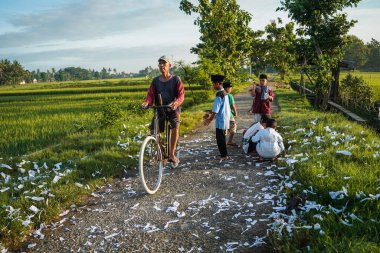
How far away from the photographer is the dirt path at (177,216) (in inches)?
163

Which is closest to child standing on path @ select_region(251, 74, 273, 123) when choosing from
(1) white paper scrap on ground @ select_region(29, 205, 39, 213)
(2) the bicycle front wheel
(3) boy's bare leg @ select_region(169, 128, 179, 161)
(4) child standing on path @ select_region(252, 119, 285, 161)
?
(4) child standing on path @ select_region(252, 119, 285, 161)

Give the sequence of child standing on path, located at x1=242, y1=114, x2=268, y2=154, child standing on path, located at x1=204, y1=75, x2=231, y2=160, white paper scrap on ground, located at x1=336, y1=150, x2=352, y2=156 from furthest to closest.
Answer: child standing on path, located at x1=242, y1=114, x2=268, y2=154
child standing on path, located at x1=204, y1=75, x2=231, y2=160
white paper scrap on ground, located at x1=336, y1=150, x2=352, y2=156

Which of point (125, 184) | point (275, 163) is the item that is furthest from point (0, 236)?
point (275, 163)

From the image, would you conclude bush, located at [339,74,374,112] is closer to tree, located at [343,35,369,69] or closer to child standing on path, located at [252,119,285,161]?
child standing on path, located at [252,119,285,161]

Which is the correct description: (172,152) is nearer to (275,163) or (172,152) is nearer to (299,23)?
(275,163)

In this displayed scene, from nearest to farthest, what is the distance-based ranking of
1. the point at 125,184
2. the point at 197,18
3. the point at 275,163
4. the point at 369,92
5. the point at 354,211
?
the point at 354,211
the point at 125,184
the point at 275,163
the point at 369,92
the point at 197,18

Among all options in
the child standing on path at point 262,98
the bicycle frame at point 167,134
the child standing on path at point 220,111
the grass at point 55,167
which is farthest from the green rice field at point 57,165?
the child standing on path at point 262,98

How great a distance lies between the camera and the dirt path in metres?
4.14

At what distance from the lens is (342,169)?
571cm

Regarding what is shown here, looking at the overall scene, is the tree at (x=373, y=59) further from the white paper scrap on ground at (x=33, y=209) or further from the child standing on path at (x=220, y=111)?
the white paper scrap on ground at (x=33, y=209)

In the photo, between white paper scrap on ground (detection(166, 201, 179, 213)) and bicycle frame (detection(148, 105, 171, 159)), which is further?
bicycle frame (detection(148, 105, 171, 159))

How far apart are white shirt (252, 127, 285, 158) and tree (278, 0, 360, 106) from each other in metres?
12.3

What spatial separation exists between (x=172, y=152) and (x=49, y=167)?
10.8 feet

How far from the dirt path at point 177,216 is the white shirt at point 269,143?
0.44 meters
